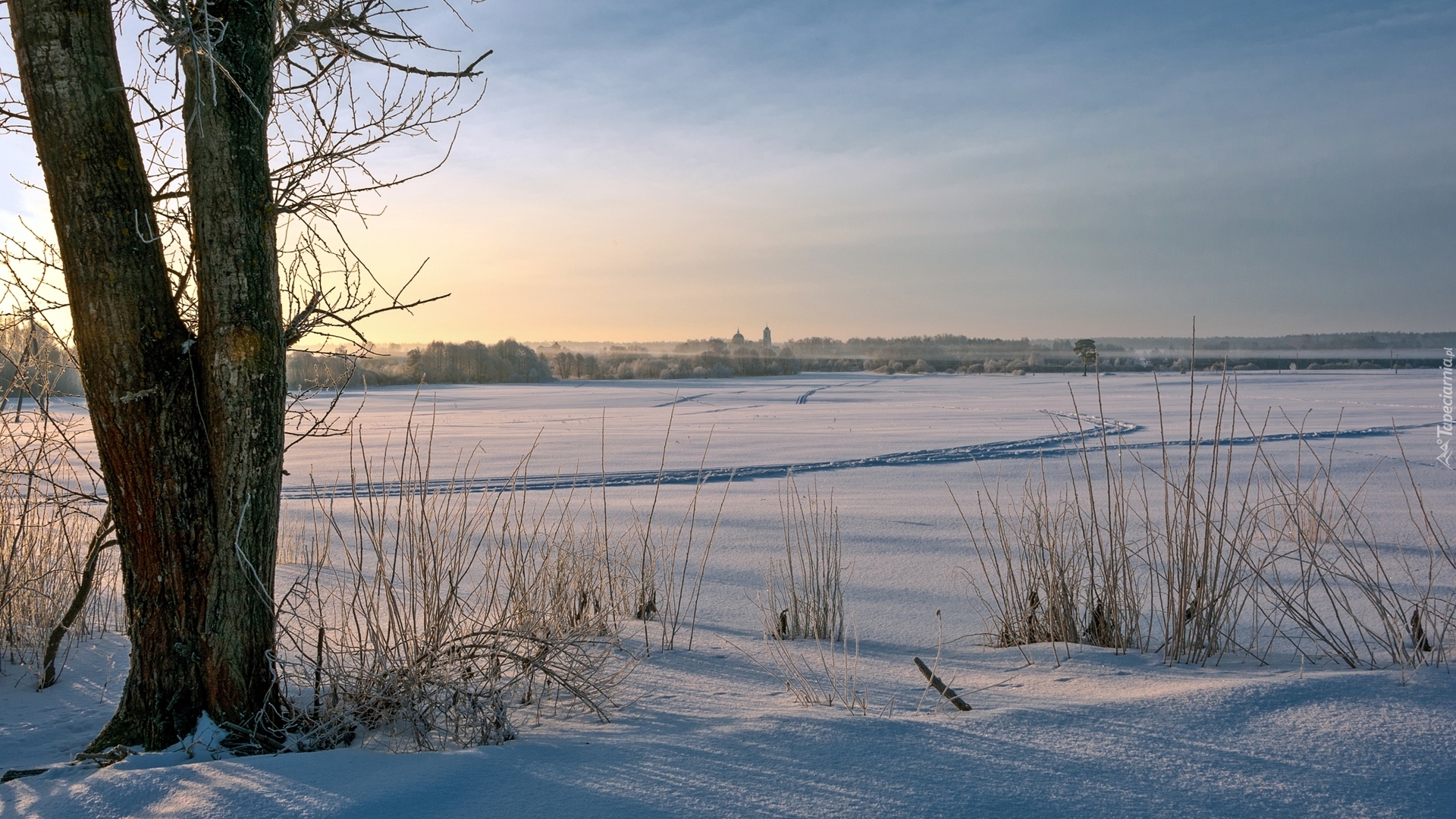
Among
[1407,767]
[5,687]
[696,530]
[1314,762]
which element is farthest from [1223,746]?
[696,530]

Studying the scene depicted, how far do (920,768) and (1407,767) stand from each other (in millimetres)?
1099

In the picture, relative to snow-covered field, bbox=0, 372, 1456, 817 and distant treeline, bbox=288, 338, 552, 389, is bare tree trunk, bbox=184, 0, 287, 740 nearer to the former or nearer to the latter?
snow-covered field, bbox=0, 372, 1456, 817

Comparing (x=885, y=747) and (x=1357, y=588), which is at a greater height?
(x=885, y=747)

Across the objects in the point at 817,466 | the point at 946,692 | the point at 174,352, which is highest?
the point at 174,352

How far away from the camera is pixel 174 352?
2312mm

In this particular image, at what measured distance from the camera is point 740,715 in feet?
8.04

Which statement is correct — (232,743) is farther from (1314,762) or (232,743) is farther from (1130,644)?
(1130,644)

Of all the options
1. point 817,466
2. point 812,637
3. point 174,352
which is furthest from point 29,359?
point 817,466

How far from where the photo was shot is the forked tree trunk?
220cm

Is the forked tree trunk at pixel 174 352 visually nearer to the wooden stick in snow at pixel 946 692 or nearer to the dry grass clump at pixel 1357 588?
the wooden stick in snow at pixel 946 692

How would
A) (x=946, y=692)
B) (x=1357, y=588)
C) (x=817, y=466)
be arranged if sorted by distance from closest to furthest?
(x=946, y=692) < (x=1357, y=588) < (x=817, y=466)

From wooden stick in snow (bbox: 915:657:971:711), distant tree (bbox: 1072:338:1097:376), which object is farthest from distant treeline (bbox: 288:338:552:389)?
wooden stick in snow (bbox: 915:657:971:711)

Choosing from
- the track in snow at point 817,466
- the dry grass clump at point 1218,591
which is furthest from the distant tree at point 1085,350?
the dry grass clump at point 1218,591

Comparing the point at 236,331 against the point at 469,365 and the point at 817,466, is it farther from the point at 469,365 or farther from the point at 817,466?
the point at 469,365
